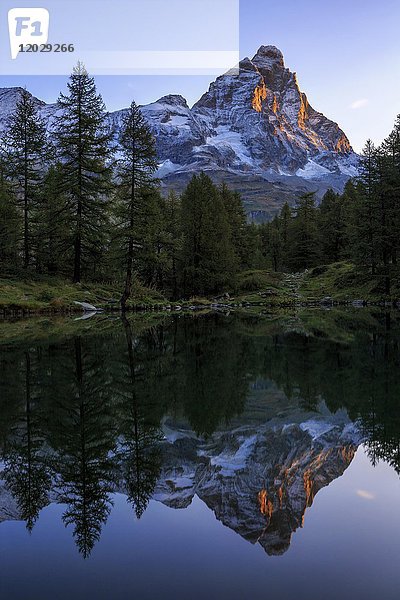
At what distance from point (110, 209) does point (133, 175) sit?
10.8 feet

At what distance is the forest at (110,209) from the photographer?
3659 cm

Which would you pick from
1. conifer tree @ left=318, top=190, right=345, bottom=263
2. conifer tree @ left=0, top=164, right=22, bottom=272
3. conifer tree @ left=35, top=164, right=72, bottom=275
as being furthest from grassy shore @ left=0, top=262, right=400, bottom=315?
conifer tree @ left=318, top=190, right=345, bottom=263

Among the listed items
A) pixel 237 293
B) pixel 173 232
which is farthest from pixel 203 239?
pixel 173 232

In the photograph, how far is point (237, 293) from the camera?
52.6m

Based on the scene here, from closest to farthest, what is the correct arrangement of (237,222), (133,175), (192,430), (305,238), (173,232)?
1. (192,430)
2. (133,175)
3. (173,232)
4. (237,222)
5. (305,238)

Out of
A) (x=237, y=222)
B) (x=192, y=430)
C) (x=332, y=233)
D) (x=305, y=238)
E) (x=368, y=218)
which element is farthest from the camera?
(x=305, y=238)

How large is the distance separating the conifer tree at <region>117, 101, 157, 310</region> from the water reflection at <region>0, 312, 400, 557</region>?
22.0 metres

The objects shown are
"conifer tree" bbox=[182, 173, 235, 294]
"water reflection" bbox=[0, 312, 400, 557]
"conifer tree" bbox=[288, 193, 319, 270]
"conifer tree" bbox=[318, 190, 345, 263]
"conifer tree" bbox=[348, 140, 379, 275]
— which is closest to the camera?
"water reflection" bbox=[0, 312, 400, 557]

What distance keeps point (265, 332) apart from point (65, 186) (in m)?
23.4

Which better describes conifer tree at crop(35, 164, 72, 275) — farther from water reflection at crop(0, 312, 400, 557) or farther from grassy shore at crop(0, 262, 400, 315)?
water reflection at crop(0, 312, 400, 557)

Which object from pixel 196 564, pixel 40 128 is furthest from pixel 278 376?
pixel 40 128

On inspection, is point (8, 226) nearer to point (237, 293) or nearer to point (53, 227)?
point (53, 227)

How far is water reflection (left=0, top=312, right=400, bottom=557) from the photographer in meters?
5.08

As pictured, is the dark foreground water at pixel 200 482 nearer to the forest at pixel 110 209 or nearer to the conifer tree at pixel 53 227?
the forest at pixel 110 209
